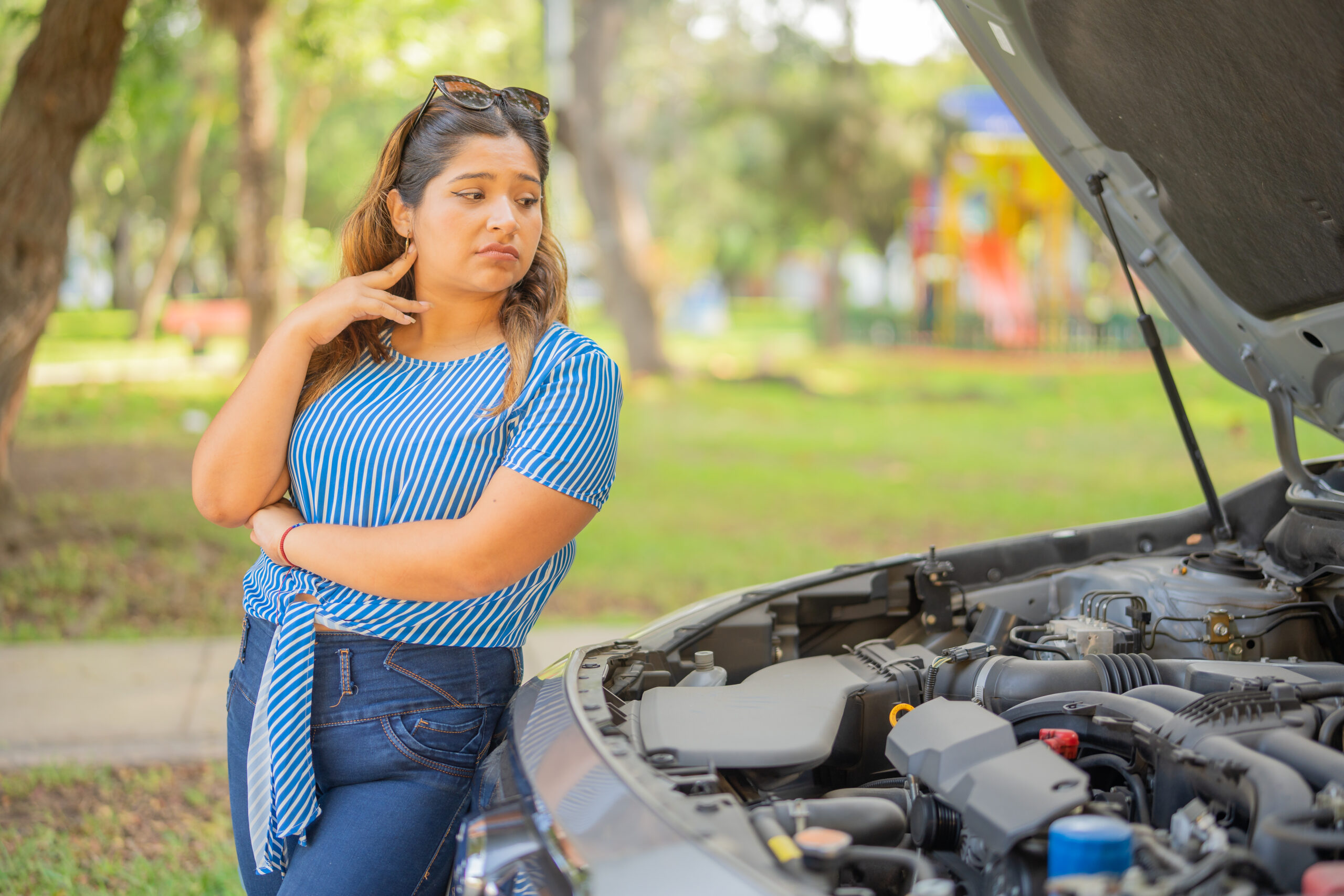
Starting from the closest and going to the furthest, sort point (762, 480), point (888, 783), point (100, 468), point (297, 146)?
1. point (888, 783)
2. point (100, 468)
3. point (762, 480)
4. point (297, 146)

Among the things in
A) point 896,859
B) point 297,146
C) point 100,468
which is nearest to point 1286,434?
point 896,859

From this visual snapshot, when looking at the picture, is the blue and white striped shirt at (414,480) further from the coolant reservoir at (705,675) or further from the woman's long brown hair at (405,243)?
the coolant reservoir at (705,675)

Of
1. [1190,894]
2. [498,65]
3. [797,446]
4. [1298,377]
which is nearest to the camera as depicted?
[1190,894]

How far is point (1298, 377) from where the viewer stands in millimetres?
2678

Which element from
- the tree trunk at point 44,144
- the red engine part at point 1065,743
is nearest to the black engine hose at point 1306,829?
the red engine part at point 1065,743

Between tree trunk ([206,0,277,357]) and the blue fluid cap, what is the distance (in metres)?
11.2

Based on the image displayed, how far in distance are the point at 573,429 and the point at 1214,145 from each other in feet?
5.06

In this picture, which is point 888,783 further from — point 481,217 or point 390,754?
point 481,217

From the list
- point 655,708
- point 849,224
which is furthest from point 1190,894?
point 849,224

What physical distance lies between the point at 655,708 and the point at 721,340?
29.3 m

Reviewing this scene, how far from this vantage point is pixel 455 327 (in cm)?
208

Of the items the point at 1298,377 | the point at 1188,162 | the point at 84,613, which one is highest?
the point at 1188,162

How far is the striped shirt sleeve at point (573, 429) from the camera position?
5.82 ft

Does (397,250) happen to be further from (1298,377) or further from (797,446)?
(797,446)
